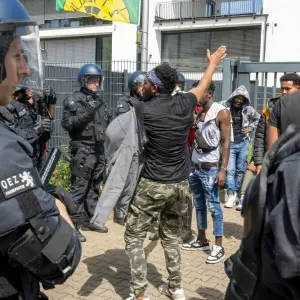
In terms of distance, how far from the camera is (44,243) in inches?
59.9

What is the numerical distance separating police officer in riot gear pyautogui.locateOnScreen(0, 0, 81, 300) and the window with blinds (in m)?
23.8

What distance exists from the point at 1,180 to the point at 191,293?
10.1 ft

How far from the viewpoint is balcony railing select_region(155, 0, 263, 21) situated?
86.9ft

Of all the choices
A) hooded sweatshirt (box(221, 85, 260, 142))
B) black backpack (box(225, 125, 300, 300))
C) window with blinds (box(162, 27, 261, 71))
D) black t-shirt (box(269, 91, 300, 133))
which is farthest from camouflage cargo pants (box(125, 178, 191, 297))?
window with blinds (box(162, 27, 261, 71))

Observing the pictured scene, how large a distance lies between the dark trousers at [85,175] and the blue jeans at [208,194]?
140 centimetres

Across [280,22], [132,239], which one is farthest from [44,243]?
[280,22]

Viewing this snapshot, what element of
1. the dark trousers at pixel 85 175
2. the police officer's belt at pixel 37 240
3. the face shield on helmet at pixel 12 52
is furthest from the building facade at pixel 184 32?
the police officer's belt at pixel 37 240

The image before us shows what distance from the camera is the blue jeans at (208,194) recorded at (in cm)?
486

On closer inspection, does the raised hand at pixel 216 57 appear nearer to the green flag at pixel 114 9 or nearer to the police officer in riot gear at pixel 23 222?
the police officer in riot gear at pixel 23 222

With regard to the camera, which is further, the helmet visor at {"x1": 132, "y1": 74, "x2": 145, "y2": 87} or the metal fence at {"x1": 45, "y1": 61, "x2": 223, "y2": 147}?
the metal fence at {"x1": 45, "y1": 61, "x2": 223, "y2": 147}

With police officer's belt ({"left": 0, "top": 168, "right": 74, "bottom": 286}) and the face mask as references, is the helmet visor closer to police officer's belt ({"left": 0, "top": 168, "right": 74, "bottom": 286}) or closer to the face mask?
the face mask

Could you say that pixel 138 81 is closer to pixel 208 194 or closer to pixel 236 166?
pixel 208 194

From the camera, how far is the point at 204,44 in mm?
27922

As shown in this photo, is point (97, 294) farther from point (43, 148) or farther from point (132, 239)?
point (43, 148)
